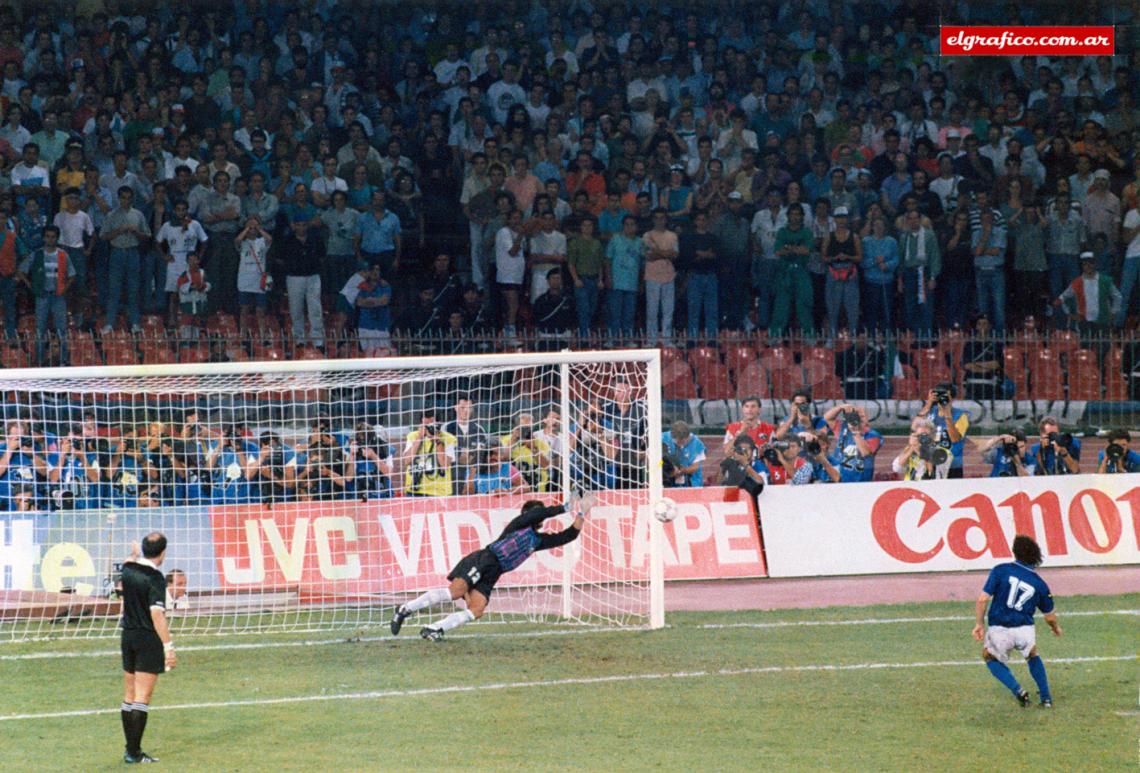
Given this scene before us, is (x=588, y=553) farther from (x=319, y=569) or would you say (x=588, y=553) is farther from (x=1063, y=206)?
(x=1063, y=206)

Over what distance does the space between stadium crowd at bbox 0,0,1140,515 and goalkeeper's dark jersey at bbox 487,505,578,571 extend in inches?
203

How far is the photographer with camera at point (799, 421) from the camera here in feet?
55.7

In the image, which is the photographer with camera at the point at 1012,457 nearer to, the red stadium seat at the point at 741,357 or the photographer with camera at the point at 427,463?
the red stadium seat at the point at 741,357

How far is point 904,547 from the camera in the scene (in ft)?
54.2

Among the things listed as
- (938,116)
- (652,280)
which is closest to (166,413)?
(652,280)

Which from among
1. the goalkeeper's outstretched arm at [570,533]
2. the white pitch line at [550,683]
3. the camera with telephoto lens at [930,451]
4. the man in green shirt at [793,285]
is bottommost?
the white pitch line at [550,683]

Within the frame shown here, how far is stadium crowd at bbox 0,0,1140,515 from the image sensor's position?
2019cm

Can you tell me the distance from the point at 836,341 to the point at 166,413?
26.8ft

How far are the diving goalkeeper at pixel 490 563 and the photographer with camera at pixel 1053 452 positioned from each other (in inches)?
255

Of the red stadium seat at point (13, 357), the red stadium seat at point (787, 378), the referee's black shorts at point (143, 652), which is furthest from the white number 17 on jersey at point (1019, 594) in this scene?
the red stadium seat at point (13, 357)

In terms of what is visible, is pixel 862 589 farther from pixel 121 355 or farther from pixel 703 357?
pixel 121 355

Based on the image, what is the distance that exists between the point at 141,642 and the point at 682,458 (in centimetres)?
822

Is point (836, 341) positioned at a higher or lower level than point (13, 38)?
lower

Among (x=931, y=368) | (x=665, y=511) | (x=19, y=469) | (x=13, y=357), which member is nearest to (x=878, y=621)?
(x=665, y=511)
